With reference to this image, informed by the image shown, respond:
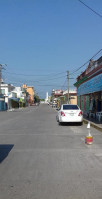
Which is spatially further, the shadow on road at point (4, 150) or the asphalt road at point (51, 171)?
the shadow on road at point (4, 150)

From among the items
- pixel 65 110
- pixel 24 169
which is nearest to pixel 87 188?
pixel 24 169

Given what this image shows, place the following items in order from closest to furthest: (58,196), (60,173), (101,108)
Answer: (58,196) → (60,173) → (101,108)

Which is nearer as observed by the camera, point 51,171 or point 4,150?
point 51,171

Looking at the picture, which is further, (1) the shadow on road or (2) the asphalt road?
(1) the shadow on road

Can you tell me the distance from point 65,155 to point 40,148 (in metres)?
1.50

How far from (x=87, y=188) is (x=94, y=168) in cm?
154

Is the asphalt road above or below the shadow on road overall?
below

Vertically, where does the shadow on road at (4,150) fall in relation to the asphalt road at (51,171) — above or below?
above

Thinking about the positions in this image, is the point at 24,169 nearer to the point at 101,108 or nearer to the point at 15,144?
the point at 15,144

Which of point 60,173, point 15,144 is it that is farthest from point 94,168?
point 15,144

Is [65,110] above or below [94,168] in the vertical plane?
above

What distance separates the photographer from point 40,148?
9289mm

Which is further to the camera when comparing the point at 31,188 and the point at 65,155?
the point at 65,155

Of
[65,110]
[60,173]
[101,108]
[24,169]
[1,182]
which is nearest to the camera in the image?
[1,182]
